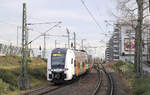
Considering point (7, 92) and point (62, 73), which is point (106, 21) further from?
point (7, 92)

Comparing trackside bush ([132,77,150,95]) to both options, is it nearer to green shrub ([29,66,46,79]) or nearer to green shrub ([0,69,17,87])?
green shrub ([0,69,17,87])

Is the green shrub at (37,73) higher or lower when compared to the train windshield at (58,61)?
lower

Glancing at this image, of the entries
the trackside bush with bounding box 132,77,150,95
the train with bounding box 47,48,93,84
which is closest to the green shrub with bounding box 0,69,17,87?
the train with bounding box 47,48,93,84

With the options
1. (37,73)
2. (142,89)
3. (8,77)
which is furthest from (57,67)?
(142,89)

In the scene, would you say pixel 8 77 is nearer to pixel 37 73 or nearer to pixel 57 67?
pixel 57 67

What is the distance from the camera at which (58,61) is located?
23406mm

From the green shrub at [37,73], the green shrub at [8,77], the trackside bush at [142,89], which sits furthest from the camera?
the green shrub at [37,73]

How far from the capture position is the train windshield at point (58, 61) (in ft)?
76.1

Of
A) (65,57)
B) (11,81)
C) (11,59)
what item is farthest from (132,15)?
(11,59)

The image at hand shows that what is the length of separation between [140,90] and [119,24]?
13876 mm

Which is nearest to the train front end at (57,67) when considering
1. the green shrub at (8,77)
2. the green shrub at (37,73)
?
the green shrub at (8,77)

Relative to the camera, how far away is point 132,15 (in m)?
26.0

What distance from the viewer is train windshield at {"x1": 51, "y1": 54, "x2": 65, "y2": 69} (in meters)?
23.2

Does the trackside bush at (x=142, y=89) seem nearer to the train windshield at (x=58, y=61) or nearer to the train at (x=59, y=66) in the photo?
the train at (x=59, y=66)
